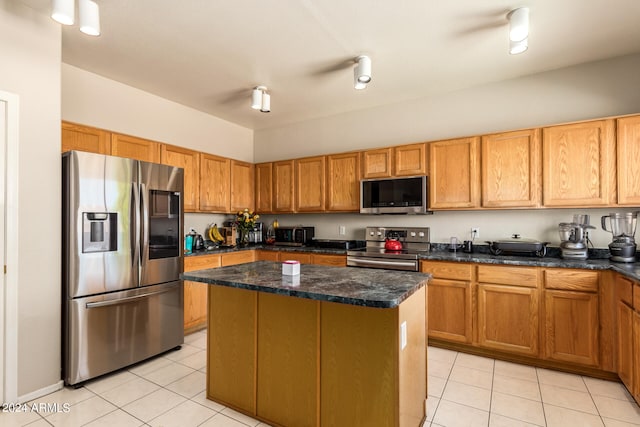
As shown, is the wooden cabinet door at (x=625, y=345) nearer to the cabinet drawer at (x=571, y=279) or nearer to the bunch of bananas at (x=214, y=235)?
the cabinet drawer at (x=571, y=279)

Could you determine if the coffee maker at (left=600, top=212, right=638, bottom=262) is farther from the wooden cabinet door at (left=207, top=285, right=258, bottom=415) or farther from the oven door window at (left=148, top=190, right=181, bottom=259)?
the oven door window at (left=148, top=190, right=181, bottom=259)

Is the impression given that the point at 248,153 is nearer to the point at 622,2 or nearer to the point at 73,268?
the point at 73,268

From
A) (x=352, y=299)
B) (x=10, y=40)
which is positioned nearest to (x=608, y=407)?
(x=352, y=299)

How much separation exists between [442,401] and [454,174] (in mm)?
2211

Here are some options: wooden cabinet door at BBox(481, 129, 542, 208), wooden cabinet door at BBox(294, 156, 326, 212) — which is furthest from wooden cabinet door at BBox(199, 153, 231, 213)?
wooden cabinet door at BBox(481, 129, 542, 208)

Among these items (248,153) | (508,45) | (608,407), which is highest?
(508,45)

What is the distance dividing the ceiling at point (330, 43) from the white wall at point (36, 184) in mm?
236

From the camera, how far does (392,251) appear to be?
366cm

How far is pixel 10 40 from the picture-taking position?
2.19 meters

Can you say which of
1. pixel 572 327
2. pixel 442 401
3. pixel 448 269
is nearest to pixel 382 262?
pixel 448 269

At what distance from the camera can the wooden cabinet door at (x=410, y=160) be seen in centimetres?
361

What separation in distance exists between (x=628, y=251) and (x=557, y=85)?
173 centimetres

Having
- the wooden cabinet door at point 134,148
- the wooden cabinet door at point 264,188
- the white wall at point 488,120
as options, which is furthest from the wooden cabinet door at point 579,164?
the wooden cabinet door at point 134,148

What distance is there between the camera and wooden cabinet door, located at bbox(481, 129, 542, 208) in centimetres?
302
